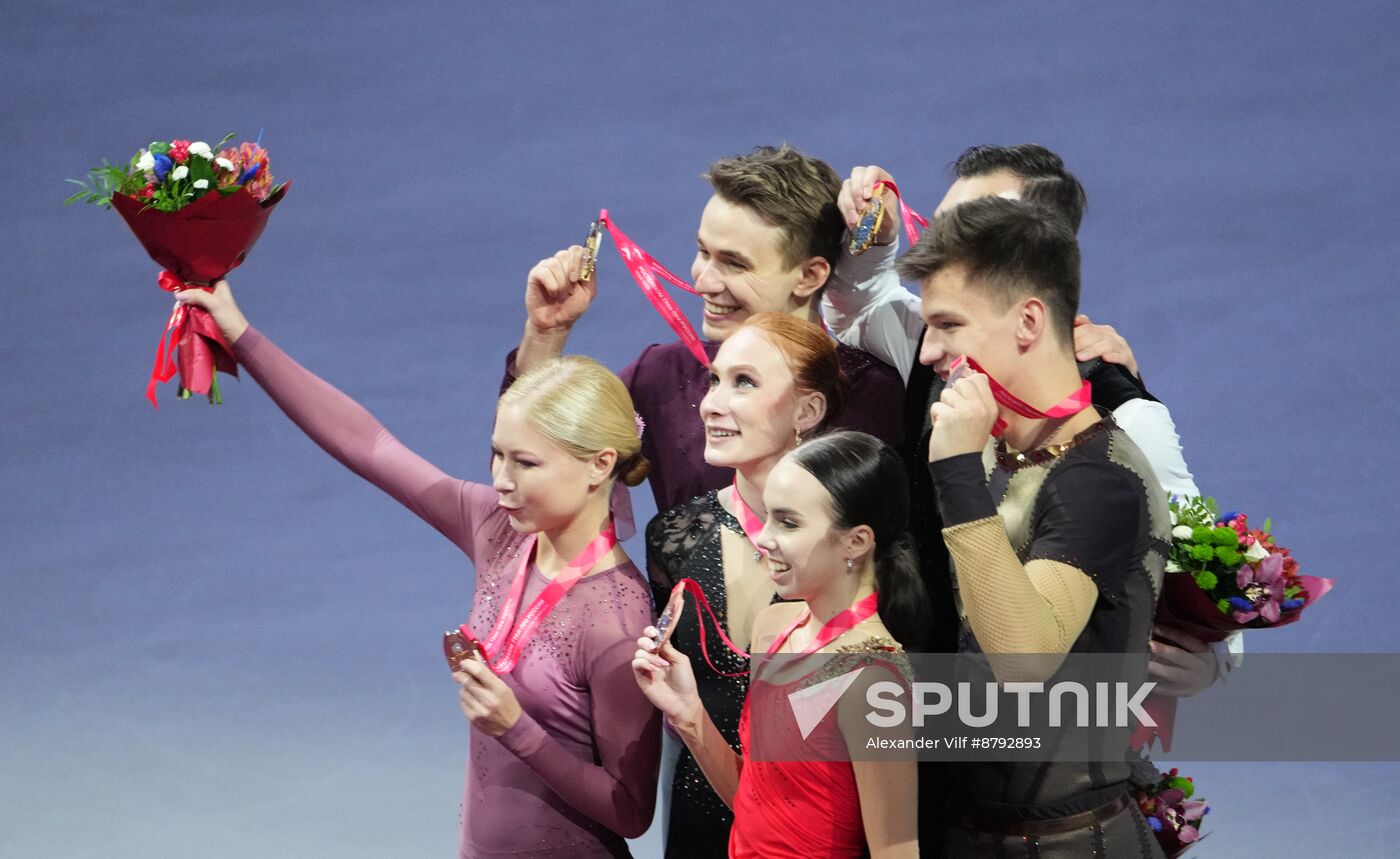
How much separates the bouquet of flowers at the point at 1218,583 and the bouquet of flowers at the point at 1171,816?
192 millimetres

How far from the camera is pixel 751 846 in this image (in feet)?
9.26

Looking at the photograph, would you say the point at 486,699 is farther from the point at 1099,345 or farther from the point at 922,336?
the point at 1099,345

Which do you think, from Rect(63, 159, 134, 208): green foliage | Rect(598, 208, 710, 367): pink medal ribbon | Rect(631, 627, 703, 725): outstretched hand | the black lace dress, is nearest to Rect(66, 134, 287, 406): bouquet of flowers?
Rect(63, 159, 134, 208): green foliage

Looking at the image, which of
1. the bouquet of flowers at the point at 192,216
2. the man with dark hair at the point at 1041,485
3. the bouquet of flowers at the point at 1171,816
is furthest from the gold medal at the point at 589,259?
the bouquet of flowers at the point at 1171,816

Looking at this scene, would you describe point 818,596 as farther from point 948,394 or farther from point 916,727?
point 948,394

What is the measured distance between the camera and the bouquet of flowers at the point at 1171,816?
3.11m

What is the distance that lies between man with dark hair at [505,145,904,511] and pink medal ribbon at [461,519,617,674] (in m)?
0.35

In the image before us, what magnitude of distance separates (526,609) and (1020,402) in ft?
3.63

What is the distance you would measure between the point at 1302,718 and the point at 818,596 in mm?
1507

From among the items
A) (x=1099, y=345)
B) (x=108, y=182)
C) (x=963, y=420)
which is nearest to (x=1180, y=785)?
(x=1099, y=345)

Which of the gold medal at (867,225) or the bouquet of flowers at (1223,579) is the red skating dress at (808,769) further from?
the gold medal at (867,225)

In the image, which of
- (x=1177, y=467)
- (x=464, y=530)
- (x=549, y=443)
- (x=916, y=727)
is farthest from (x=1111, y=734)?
(x=464, y=530)

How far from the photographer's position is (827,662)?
2.78m

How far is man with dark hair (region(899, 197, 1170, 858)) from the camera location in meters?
2.44
